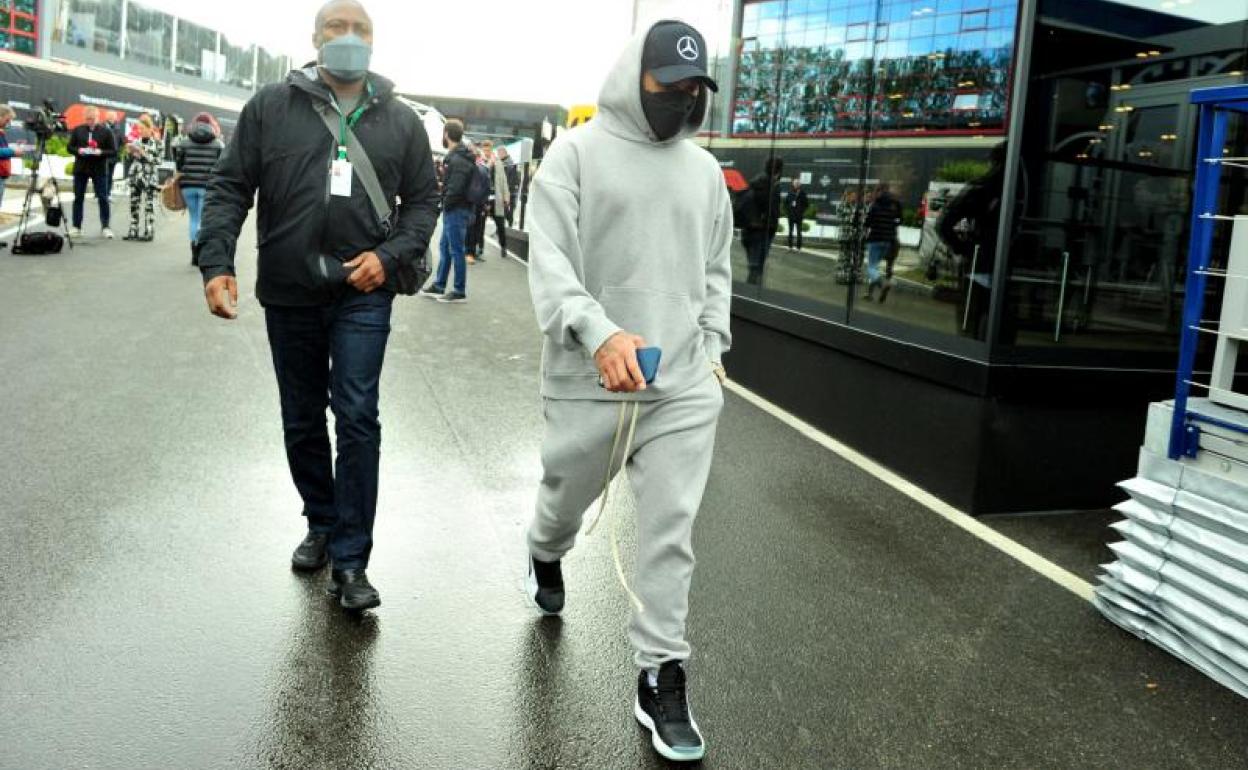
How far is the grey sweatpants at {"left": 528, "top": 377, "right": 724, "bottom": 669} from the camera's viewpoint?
10.5ft

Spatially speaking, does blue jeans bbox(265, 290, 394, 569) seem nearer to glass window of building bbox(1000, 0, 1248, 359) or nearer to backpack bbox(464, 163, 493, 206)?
glass window of building bbox(1000, 0, 1248, 359)

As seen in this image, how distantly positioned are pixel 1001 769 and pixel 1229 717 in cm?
96

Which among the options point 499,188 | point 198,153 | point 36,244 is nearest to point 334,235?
point 198,153

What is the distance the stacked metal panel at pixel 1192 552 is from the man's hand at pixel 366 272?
9.46ft

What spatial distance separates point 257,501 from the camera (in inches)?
202

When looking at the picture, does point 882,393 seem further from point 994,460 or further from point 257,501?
point 257,501

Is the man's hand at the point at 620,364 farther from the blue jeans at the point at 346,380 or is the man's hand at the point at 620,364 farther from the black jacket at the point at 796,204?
the black jacket at the point at 796,204

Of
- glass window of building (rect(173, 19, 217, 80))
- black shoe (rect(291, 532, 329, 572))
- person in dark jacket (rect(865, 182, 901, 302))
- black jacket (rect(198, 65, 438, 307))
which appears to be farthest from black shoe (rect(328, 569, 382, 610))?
glass window of building (rect(173, 19, 217, 80))

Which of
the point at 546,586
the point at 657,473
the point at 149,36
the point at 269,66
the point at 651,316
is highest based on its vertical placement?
the point at 269,66

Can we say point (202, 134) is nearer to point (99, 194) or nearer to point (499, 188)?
point (99, 194)

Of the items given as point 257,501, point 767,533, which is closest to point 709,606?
point 767,533

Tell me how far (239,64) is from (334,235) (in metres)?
63.4

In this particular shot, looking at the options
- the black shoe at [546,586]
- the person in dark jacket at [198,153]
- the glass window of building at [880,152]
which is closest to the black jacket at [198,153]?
the person in dark jacket at [198,153]

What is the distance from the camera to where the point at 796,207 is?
8664 millimetres
